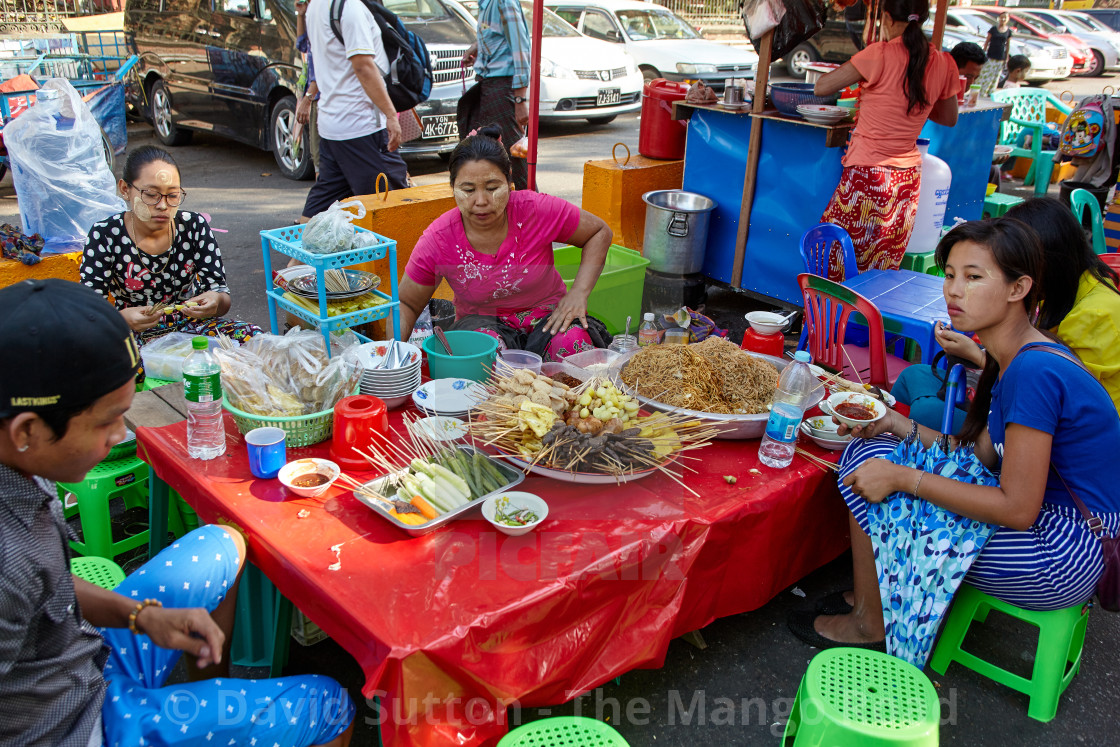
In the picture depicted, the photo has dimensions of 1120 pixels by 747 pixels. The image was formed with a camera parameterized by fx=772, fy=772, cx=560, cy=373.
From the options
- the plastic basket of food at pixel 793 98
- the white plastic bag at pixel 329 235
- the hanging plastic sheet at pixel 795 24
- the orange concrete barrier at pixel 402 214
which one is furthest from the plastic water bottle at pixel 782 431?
the hanging plastic sheet at pixel 795 24

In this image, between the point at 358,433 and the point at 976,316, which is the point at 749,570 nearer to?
A: the point at 976,316

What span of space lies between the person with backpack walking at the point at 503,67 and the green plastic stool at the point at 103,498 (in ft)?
11.1

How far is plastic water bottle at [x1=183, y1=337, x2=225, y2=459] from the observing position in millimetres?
2072

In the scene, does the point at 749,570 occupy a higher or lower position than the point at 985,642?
higher

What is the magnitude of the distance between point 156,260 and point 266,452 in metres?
1.47

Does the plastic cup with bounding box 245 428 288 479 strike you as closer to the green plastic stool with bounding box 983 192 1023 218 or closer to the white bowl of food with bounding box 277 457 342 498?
the white bowl of food with bounding box 277 457 342 498

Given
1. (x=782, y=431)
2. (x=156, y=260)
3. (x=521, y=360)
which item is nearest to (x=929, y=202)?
(x=782, y=431)

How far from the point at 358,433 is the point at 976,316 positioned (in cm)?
170

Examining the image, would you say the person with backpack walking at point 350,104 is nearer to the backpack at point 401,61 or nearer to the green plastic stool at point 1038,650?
the backpack at point 401,61

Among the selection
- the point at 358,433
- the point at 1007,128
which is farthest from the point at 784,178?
the point at 1007,128

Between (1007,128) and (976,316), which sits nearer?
(976,316)

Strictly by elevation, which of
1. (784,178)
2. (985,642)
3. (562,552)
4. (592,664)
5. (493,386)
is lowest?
(985,642)

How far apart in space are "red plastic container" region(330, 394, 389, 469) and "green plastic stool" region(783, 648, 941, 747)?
4.17ft

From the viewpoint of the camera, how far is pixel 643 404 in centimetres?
236
